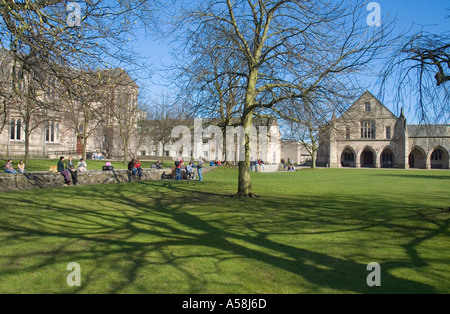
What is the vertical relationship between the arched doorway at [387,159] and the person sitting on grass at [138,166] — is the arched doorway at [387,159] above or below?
above

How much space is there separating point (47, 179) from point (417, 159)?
71.8 meters

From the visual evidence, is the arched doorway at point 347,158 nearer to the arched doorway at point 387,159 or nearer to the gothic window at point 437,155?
the arched doorway at point 387,159

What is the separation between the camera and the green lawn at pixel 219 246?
4.88m

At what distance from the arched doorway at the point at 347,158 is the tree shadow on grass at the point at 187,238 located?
205 ft

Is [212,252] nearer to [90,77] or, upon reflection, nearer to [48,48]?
[90,77]

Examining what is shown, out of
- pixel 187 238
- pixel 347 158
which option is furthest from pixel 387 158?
pixel 187 238

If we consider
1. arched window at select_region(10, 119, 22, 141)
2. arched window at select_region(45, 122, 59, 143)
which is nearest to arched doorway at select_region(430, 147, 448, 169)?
arched window at select_region(45, 122, 59, 143)

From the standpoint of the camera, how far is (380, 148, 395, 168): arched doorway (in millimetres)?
68312

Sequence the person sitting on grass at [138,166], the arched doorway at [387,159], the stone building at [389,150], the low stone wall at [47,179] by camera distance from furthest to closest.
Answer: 1. the arched doorway at [387,159]
2. the stone building at [389,150]
3. the person sitting on grass at [138,166]
4. the low stone wall at [47,179]

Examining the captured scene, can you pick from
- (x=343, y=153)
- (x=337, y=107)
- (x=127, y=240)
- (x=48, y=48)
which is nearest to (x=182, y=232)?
(x=127, y=240)

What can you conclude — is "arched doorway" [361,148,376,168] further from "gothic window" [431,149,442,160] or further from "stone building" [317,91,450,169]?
"gothic window" [431,149,442,160]

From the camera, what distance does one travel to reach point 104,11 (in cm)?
806

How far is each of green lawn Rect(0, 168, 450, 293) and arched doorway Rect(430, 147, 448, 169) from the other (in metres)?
63.6

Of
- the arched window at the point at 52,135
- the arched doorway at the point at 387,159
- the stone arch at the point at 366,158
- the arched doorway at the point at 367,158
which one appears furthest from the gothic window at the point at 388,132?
the arched window at the point at 52,135
